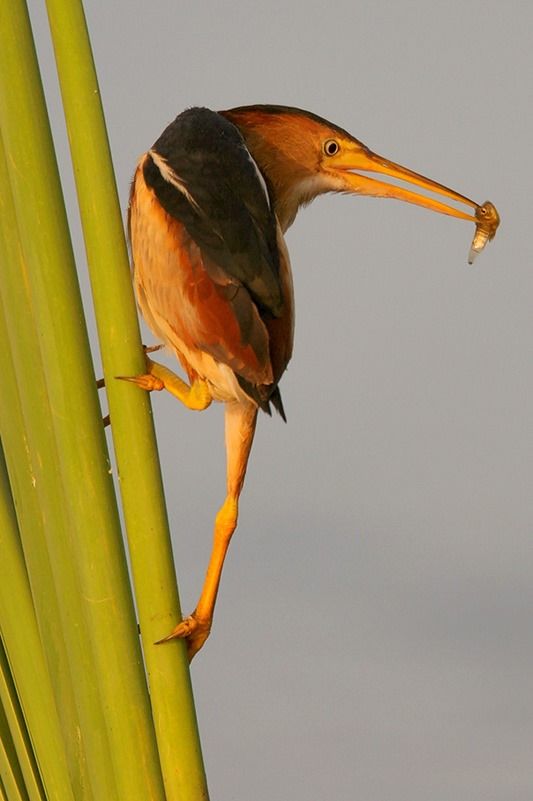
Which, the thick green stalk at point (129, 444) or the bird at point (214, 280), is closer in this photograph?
the thick green stalk at point (129, 444)

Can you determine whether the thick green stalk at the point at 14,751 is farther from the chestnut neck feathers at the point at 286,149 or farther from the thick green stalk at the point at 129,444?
the chestnut neck feathers at the point at 286,149

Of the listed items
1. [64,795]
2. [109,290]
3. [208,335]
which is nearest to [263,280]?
[208,335]

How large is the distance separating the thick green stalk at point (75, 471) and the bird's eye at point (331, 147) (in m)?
1.66

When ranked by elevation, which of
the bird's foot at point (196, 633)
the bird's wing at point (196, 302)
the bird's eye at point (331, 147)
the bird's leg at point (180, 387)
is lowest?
the bird's foot at point (196, 633)

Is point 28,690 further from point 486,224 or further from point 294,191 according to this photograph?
point 294,191

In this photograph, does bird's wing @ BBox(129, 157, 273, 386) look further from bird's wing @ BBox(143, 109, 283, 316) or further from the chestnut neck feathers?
the chestnut neck feathers

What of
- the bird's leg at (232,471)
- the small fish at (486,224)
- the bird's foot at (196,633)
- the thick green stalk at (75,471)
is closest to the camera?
the thick green stalk at (75,471)

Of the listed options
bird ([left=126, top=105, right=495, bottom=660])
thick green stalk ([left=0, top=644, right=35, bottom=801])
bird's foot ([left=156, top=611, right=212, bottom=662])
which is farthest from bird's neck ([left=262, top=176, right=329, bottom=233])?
thick green stalk ([left=0, top=644, right=35, bottom=801])

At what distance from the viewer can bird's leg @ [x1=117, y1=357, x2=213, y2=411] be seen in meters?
1.68

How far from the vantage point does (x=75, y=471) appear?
1.17 m

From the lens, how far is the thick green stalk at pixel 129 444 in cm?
120

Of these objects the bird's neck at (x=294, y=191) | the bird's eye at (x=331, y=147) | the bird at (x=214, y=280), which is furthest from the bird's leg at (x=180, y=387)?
the bird's eye at (x=331, y=147)

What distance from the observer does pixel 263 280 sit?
1.87 meters

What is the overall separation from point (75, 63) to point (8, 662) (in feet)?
2.12
